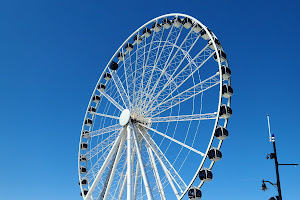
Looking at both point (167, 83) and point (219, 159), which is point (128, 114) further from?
point (219, 159)

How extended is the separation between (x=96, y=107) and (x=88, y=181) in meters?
6.74

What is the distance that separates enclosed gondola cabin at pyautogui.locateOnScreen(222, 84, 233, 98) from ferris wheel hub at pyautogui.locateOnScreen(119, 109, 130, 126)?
292 inches

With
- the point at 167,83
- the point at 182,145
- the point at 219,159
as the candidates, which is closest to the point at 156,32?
the point at 167,83

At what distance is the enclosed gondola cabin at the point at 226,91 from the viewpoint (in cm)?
1947

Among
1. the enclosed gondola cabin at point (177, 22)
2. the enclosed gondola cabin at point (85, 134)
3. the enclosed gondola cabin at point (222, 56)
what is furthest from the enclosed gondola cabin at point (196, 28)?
the enclosed gondola cabin at point (85, 134)

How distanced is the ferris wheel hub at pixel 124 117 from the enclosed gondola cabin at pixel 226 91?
7425 millimetres

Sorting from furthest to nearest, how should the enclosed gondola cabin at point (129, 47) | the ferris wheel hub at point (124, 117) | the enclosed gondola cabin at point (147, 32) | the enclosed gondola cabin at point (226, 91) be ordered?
1. the enclosed gondola cabin at point (129, 47)
2. the enclosed gondola cabin at point (147, 32)
3. the ferris wheel hub at point (124, 117)
4. the enclosed gondola cabin at point (226, 91)

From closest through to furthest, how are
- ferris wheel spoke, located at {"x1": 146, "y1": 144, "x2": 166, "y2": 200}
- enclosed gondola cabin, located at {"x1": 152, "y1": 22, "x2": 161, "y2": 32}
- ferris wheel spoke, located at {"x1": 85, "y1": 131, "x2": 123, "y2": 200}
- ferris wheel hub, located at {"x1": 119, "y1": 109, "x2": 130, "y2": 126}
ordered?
ferris wheel spoke, located at {"x1": 146, "y1": 144, "x2": 166, "y2": 200}, ferris wheel spoke, located at {"x1": 85, "y1": 131, "x2": 123, "y2": 200}, ferris wheel hub, located at {"x1": 119, "y1": 109, "x2": 130, "y2": 126}, enclosed gondola cabin, located at {"x1": 152, "y1": 22, "x2": 161, "y2": 32}

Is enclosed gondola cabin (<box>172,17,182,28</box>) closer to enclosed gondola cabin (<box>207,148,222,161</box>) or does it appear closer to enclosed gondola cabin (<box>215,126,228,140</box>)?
enclosed gondola cabin (<box>215,126,228,140</box>)

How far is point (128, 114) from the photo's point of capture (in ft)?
78.9

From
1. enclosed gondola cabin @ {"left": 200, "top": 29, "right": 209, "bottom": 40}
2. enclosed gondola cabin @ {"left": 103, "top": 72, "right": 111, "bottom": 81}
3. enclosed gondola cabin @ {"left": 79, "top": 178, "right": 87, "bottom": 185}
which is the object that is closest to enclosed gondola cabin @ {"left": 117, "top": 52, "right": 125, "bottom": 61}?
enclosed gondola cabin @ {"left": 103, "top": 72, "right": 111, "bottom": 81}

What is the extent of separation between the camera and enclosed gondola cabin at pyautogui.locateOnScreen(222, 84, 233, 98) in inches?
766

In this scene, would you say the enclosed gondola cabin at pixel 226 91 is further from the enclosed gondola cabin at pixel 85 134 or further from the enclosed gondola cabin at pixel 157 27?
the enclosed gondola cabin at pixel 85 134

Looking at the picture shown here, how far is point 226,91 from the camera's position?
19500 millimetres
